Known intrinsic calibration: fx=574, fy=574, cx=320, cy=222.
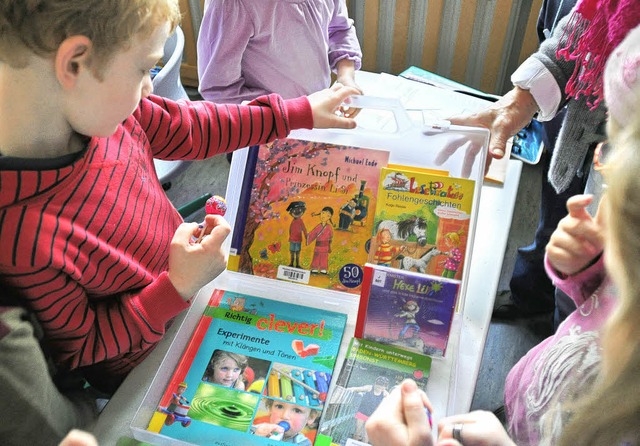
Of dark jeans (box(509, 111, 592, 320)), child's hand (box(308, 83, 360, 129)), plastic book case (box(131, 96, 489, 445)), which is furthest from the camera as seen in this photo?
dark jeans (box(509, 111, 592, 320))

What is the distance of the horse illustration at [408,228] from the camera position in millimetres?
869

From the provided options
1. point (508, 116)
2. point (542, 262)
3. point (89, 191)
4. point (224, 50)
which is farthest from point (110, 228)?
point (542, 262)

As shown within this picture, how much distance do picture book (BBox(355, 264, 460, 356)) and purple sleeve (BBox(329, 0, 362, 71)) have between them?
32.3 inches

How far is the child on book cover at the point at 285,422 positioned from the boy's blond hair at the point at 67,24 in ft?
1.56

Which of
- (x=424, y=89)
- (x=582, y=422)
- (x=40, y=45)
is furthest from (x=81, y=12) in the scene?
(x=424, y=89)

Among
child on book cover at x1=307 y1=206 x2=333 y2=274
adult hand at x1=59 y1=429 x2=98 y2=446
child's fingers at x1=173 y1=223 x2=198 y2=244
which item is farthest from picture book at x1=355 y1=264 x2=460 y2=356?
adult hand at x1=59 y1=429 x2=98 y2=446

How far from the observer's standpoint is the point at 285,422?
732 millimetres

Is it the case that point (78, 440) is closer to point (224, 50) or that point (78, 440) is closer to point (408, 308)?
point (408, 308)

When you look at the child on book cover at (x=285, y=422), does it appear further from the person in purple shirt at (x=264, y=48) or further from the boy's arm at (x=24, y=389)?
the person in purple shirt at (x=264, y=48)

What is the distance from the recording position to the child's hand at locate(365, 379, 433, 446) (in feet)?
2.07

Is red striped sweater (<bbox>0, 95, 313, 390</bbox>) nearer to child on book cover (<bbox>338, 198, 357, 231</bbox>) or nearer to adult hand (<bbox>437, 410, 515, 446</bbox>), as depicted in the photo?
child on book cover (<bbox>338, 198, 357, 231</bbox>)

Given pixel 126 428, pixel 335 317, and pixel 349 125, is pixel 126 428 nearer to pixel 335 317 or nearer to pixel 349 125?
pixel 335 317

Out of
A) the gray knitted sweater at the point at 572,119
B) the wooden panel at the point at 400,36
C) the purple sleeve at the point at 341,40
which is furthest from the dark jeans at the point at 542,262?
the wooden panel at the point at 400,36

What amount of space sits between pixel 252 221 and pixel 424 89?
720 mm
